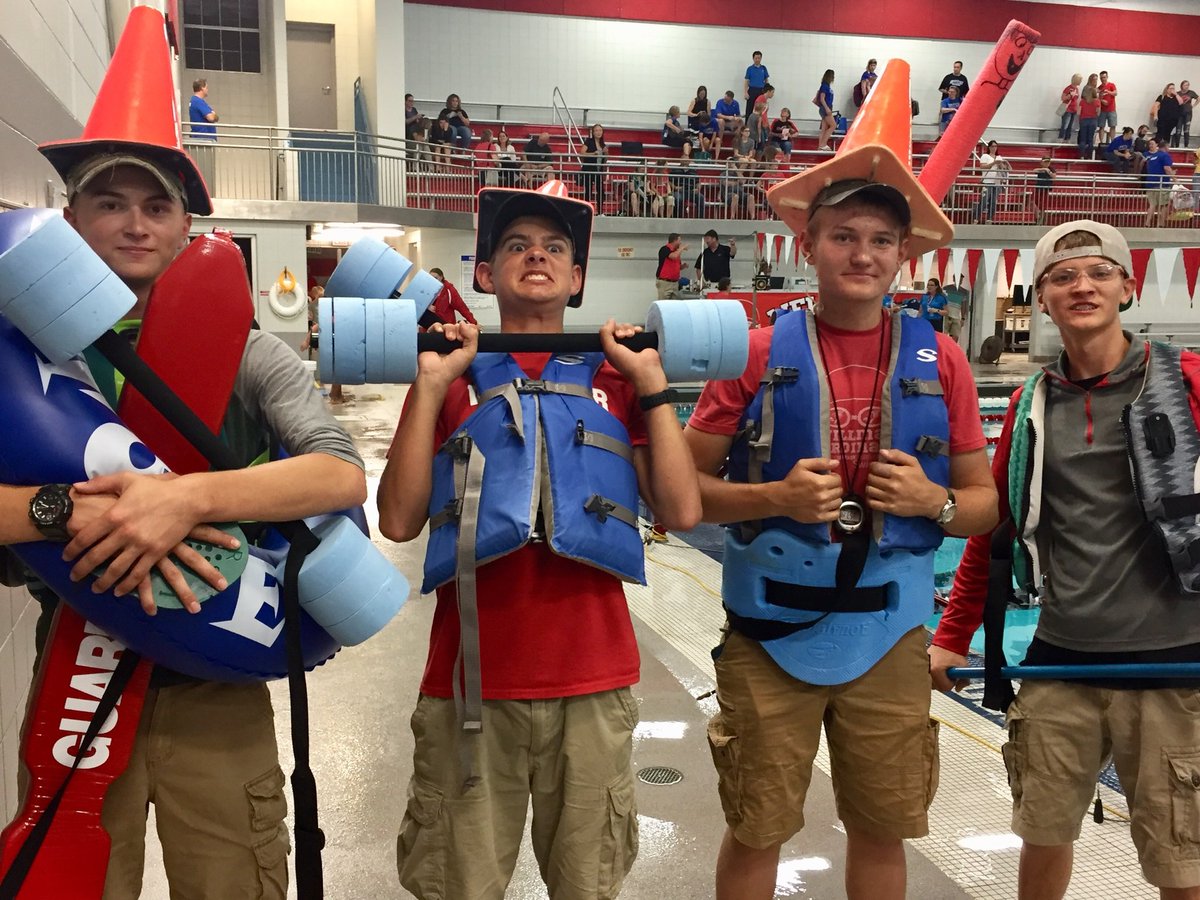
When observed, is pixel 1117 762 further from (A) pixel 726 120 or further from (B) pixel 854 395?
(A) pixel 726 120

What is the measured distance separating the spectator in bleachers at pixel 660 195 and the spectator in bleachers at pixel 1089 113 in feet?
36.8

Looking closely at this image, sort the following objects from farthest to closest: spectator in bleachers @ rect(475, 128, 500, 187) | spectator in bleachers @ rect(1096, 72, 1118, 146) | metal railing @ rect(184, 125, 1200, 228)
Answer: spectator in bleachers @ rect(1096, 72, 1118, 146) < spectator in bleachers @ rect(475, 128, 500, 187) < metal railing @ rect(184, 125, 1200, 228)

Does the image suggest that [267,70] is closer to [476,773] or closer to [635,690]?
[635,690]

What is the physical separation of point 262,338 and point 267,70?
18.9 meters

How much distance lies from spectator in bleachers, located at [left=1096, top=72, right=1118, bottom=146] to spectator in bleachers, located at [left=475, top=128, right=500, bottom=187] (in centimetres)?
1501

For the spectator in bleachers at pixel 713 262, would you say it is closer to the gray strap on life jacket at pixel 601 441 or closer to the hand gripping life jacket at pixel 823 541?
the hand gripping life jacket at pixel 823 541

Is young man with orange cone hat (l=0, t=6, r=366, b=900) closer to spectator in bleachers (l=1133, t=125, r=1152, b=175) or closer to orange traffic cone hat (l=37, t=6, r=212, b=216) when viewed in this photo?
orange traffic cone hat (l=37, t=6, r=212, b=216)

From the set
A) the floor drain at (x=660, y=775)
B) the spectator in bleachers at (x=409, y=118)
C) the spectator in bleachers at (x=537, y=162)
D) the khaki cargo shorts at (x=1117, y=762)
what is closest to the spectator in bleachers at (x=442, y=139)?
the spectator in bleachers at (x=409, y=118)

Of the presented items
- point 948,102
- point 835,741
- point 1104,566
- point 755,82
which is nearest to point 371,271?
point 835,741

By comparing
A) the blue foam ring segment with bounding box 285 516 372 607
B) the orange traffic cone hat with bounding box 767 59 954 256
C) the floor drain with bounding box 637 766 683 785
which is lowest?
the floor drain with bounding box 637 766 683 785

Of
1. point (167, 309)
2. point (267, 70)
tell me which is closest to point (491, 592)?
point (167, 309)

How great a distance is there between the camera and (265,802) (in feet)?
5.53

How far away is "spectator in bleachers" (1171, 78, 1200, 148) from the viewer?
2253 cm

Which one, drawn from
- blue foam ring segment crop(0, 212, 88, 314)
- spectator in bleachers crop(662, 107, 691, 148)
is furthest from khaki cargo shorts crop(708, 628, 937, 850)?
spectator in bleachers crop(662, 107, 691, 148)
